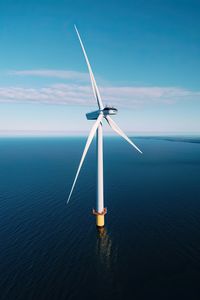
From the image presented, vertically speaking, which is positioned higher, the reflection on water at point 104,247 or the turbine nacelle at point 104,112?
the turbine nacelle at point 104,112

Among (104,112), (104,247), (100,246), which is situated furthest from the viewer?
(100,246)

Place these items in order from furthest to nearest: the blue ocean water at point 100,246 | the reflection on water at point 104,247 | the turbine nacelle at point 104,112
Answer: the turbine nacelle at point 104,112 → the reflection on water at point 104,247 → the blue ocean water at point 100,246

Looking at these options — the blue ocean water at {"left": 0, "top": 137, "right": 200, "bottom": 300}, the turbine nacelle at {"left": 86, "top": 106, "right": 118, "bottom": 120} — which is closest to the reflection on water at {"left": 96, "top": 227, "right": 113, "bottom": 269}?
the blue ocean water at {"left": 0, "top": 137, "right": 200, "bottom": 300}

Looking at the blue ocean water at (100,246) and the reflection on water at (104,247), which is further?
the reflection on water at (104,247)

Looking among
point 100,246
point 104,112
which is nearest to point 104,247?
point 100,246

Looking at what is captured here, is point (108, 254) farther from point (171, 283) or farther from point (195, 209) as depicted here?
point (195, 209)

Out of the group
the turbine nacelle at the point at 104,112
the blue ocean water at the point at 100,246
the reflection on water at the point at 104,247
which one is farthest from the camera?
the turbine nacelle at the point at 104,112

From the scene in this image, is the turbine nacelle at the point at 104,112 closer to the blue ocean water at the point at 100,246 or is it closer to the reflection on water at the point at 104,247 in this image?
the reflection on water at the point at 104,247

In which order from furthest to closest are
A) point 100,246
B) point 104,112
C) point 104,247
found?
1. point 100,246
2. point 104,247
3. point 104,112

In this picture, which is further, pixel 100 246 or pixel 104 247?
pixel 100 246

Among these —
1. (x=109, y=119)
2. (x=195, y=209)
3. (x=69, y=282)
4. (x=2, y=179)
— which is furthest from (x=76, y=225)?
(x=2, y=179)

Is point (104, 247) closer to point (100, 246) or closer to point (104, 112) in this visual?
point (100, 246)

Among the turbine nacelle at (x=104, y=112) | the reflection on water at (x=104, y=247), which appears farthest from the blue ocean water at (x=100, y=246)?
the turbine nacelle at (x=104, y=112)
